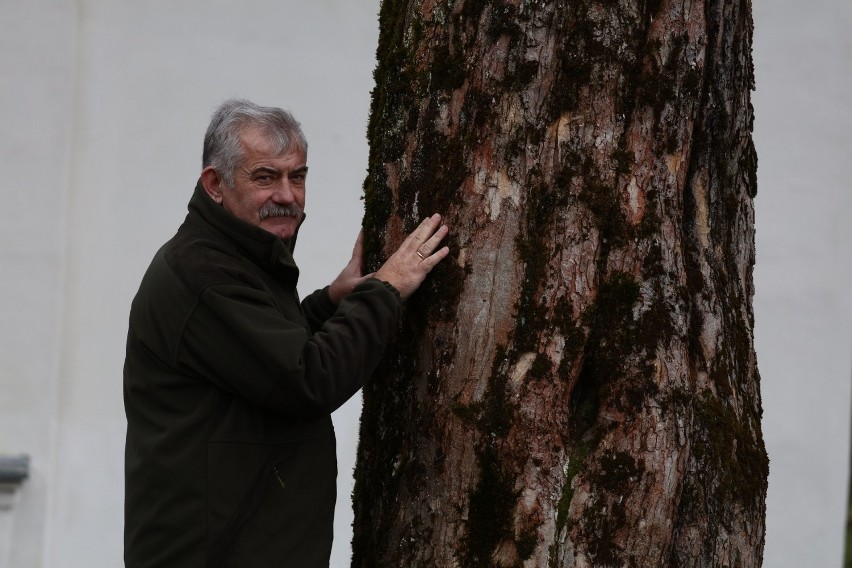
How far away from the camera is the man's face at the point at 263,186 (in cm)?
262

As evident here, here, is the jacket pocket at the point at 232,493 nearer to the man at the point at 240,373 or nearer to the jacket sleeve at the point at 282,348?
the man at the point at 240,373

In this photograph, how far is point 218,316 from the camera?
2.40 m

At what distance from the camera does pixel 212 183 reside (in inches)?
105

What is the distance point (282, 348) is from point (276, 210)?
45 cm

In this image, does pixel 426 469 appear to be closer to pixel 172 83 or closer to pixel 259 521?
pixel 259 521

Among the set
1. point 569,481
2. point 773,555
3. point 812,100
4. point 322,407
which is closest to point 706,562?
point 569,481

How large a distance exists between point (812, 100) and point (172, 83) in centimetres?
312

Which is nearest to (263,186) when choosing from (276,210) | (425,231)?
(276,210)

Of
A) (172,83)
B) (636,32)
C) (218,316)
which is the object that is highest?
(172,83)

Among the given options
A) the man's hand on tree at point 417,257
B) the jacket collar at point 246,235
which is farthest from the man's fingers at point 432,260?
the jacket collar at point 246,235

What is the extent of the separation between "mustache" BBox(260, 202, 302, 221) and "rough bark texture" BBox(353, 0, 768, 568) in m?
0.31

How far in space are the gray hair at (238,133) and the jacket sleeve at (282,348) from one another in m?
0.36

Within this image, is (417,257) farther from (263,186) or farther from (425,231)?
(263,186)

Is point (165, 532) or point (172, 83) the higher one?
point (172, 83)
